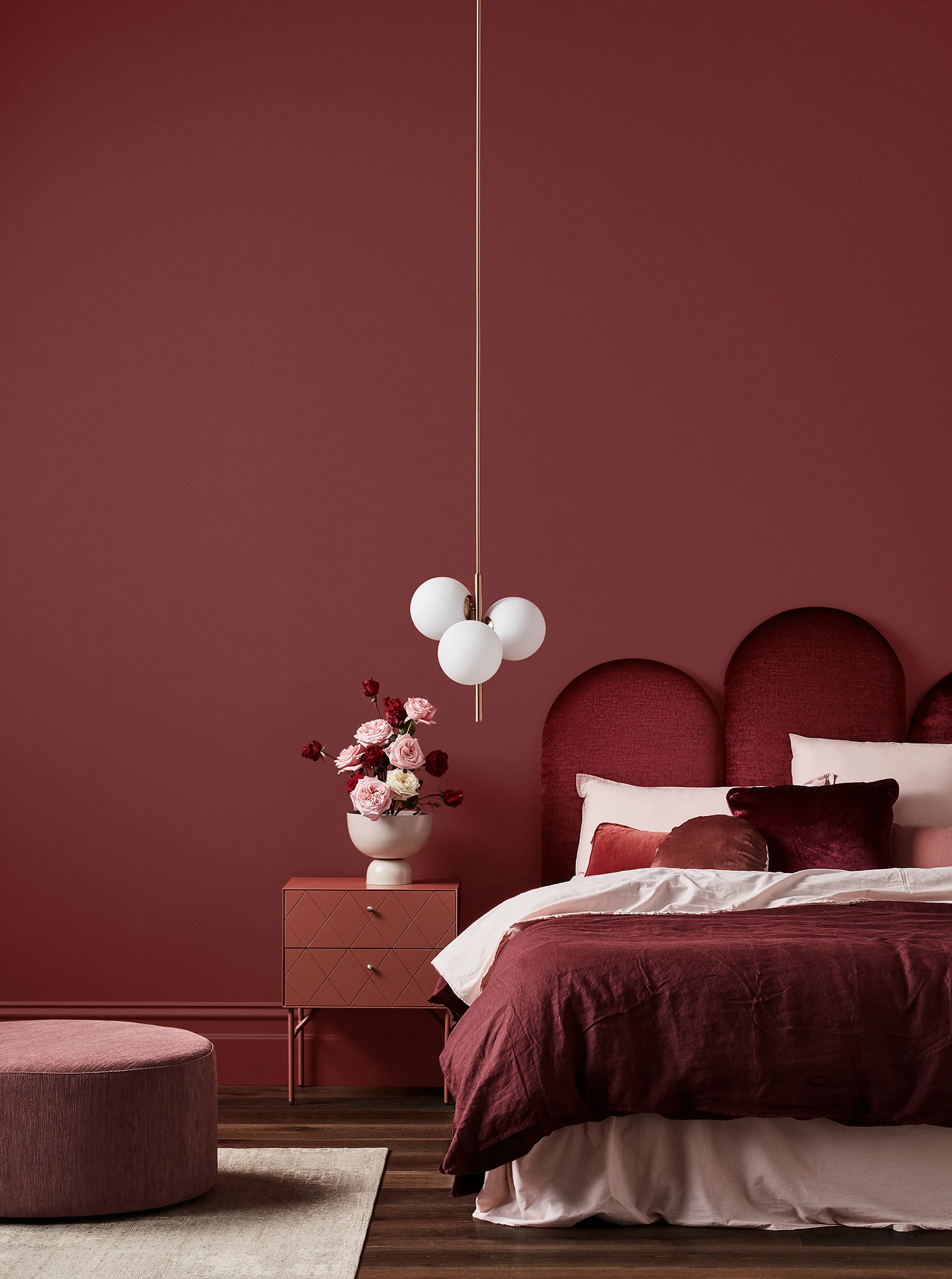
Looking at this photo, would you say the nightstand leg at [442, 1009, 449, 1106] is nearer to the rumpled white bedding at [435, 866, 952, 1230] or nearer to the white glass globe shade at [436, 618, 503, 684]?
the rumpled white bedding at [435, 866, 952, 1230]

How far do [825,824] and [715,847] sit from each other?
1.30 ft

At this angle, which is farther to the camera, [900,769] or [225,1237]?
[900,769]

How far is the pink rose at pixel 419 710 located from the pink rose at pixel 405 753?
0.29ft

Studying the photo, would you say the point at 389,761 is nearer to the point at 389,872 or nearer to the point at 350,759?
the point at 350,759

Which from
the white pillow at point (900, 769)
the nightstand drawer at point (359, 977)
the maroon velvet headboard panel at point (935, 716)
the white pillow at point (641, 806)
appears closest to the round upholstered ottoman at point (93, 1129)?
the nightstand drawer at point (359, 977)

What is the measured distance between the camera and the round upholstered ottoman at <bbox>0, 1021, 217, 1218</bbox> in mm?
2633

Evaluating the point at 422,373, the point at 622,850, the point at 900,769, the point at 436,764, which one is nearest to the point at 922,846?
the point at 900,769

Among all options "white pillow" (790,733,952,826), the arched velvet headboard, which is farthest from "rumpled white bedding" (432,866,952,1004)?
the arched velvet headboard

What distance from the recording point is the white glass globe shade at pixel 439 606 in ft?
8.77

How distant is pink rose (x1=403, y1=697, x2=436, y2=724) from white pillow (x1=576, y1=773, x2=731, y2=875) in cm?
59

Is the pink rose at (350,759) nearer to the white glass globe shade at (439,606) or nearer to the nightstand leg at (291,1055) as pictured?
the nightstand leg at (291,1055)

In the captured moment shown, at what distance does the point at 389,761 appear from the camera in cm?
398

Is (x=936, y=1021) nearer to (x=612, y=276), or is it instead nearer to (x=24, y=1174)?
(x=24, y=1174)

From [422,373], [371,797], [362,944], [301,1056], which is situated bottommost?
[301,1056]
